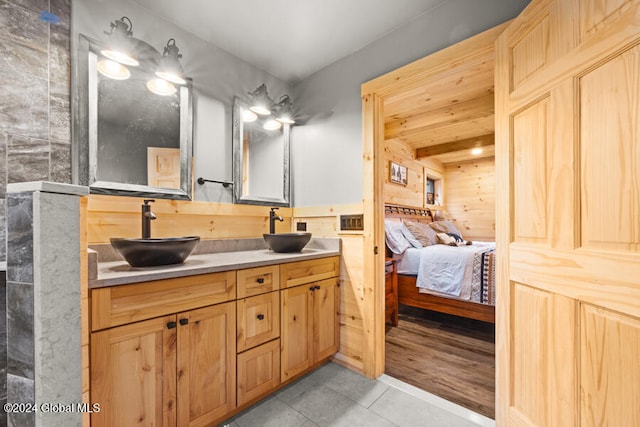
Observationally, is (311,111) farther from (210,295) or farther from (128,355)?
(128,355)

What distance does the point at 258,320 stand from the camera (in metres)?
1.58

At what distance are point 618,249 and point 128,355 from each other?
1.89 metres

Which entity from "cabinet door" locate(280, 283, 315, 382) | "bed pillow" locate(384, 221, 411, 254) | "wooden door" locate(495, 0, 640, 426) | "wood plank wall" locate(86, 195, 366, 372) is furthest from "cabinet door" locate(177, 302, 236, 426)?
"bed pillow" locate(384, 221, 411, 254)

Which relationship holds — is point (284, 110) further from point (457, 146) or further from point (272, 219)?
point (457, 146)

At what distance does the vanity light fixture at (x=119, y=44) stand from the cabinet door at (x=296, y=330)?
1.70 metres

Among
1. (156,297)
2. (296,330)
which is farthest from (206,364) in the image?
(296,330)

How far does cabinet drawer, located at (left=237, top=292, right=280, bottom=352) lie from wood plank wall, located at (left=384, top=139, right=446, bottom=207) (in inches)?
108

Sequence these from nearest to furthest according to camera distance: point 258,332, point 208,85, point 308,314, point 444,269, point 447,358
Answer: point 258,332 → point 308,314 → point 208,85 → point 447,358 → point 444,269

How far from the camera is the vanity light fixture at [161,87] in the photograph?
173 cm

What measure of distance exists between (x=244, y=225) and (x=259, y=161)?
0.58 m

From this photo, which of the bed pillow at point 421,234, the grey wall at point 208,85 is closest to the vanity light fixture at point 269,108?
the grey wall at point 208,85

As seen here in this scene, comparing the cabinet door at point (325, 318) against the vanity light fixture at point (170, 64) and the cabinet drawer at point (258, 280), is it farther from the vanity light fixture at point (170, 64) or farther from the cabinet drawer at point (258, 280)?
the vanity light fixture at point (170, 64)

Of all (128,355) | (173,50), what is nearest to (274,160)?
(173,50)

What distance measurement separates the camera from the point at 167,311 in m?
1.22
